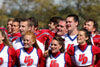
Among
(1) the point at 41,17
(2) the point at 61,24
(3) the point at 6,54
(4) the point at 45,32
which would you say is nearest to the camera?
(3) the point at 6,54

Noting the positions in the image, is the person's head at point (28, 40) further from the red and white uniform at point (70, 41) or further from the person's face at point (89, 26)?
the person's face at point (89, 26)

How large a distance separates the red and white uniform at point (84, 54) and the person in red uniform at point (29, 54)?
2.16ft

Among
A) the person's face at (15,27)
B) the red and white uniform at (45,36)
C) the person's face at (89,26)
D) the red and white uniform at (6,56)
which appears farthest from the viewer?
the person's face at (89,26)

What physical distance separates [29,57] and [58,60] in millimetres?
551

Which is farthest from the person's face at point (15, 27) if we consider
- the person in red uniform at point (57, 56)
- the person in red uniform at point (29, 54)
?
the person in red uniform at point (57, 56)

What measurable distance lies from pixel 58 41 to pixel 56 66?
473 millimetres

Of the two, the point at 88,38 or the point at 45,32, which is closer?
the point at 88,38

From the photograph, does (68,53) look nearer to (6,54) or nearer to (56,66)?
(56,66)

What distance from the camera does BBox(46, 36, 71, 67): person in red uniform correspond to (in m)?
4.84

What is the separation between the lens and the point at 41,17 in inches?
1780

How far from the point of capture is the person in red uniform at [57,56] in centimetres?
484

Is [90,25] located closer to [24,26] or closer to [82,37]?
[82,37]

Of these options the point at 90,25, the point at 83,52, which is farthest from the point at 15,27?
the point at 83,52

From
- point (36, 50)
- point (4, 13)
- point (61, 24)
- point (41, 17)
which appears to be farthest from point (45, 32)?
point (4, 13)
